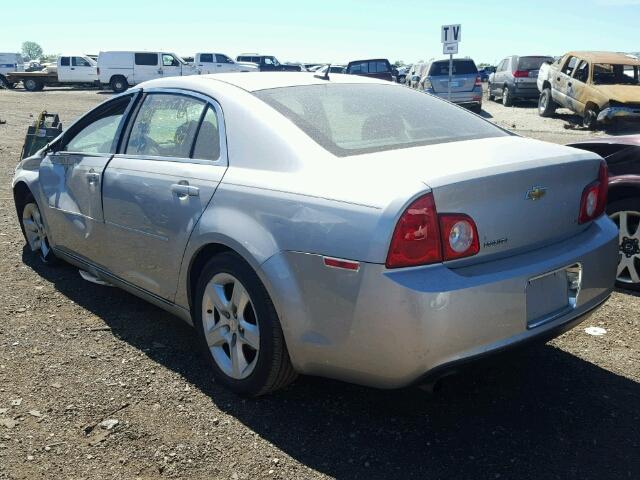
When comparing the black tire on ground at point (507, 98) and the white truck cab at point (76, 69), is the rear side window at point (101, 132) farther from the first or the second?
the white truck cab at point (76, 69)

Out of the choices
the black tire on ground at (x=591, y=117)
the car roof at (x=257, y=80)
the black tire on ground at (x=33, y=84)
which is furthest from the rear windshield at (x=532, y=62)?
the black tire on ground at (x=33, y=84)

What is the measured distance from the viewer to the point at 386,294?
2518 millimetres

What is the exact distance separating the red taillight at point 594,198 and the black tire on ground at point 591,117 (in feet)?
43.0

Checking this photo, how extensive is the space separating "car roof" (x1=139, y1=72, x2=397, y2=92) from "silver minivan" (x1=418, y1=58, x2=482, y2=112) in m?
17.2

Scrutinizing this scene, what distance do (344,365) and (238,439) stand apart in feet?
2.07

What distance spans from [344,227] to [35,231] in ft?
12.5

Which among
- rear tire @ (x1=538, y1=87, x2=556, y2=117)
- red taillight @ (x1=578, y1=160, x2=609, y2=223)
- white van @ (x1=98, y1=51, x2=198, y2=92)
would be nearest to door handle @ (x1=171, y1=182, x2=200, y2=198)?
red taillight @ (x1=578, y1=160, x2=609, y2=223)

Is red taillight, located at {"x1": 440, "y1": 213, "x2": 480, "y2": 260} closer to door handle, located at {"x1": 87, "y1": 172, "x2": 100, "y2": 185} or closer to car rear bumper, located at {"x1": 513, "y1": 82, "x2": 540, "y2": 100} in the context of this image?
door handle, located at {"x1": 87, "y1": 172, "x2": 100, "y2": 185}

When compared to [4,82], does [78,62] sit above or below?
above

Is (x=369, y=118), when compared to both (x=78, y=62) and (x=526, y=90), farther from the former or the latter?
(x=78, y=62)

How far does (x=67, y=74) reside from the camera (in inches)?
1453

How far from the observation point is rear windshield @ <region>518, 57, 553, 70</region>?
2256 cm

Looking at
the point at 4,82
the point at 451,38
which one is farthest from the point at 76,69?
the point at 451,38

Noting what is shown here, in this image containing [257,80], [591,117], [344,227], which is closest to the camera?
Answer: [344,227]
